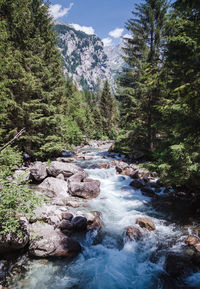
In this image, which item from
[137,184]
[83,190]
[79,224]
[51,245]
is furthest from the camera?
[137,184]

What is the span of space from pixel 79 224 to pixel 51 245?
1.70 metres

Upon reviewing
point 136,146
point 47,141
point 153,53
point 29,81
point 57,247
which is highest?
point 153,53

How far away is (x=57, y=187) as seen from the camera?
10.1m

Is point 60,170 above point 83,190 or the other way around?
above

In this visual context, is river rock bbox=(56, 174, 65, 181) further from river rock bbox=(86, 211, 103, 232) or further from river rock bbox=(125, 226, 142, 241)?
river rock bbox=(125, 226, 142, 241)

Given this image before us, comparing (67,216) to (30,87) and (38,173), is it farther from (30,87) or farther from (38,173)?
(30,87)

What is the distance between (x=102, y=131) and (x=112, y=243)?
42.0m

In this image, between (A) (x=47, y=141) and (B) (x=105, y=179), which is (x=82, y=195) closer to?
(B) (x=105, y=179)

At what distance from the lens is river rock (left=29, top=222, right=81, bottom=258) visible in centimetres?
525

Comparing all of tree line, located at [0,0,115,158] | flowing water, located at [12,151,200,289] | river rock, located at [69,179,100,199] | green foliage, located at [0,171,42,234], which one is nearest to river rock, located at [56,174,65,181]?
river rock, located at [69,179,100,199]

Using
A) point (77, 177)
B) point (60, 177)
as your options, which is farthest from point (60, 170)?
point (77, 177)

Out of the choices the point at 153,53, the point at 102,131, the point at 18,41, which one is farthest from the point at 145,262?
the point at 102,131

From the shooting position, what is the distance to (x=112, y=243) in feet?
Result: 20.7

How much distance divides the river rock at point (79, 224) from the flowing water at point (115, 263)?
0.46 meters
